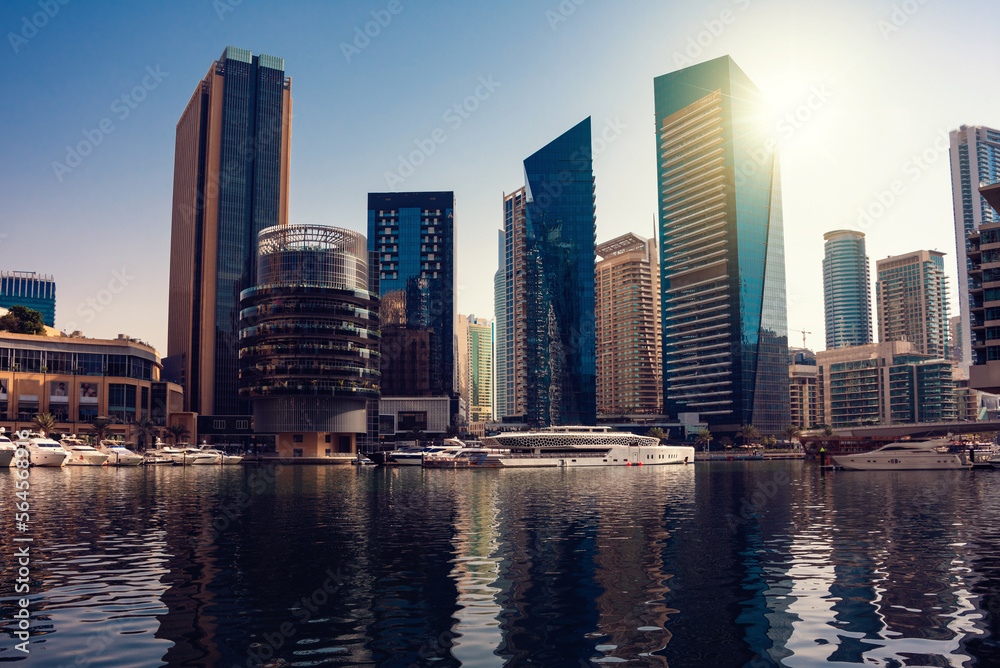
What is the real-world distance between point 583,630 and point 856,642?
26.1ft

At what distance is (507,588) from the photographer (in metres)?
29.6

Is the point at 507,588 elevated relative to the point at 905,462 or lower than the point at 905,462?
elevated

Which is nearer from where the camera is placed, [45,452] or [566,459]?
[45,452]

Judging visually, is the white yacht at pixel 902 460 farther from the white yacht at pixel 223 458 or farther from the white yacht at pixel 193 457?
the white yacht at pixel 193 457

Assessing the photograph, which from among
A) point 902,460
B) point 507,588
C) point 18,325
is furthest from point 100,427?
point 507,588

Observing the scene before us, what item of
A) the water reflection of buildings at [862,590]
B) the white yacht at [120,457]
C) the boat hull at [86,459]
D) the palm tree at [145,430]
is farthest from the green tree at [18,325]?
the water reflection of buildings at [862,590]

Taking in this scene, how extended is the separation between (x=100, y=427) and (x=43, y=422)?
52.9ft

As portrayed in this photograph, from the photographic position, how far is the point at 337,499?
73.2 meters

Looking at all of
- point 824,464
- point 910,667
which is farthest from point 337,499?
point 824,464

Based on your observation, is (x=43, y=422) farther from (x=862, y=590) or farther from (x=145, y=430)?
(x=862, y=590)

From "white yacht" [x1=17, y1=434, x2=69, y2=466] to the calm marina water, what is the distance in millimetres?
84913

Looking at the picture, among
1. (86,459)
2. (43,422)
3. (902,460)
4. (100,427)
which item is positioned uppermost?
(43,422)

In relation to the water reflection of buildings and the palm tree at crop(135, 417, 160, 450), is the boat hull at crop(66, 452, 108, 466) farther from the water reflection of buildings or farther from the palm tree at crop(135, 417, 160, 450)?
the water reflection of buildings

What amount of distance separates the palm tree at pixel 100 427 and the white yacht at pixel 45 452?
44.5 m
